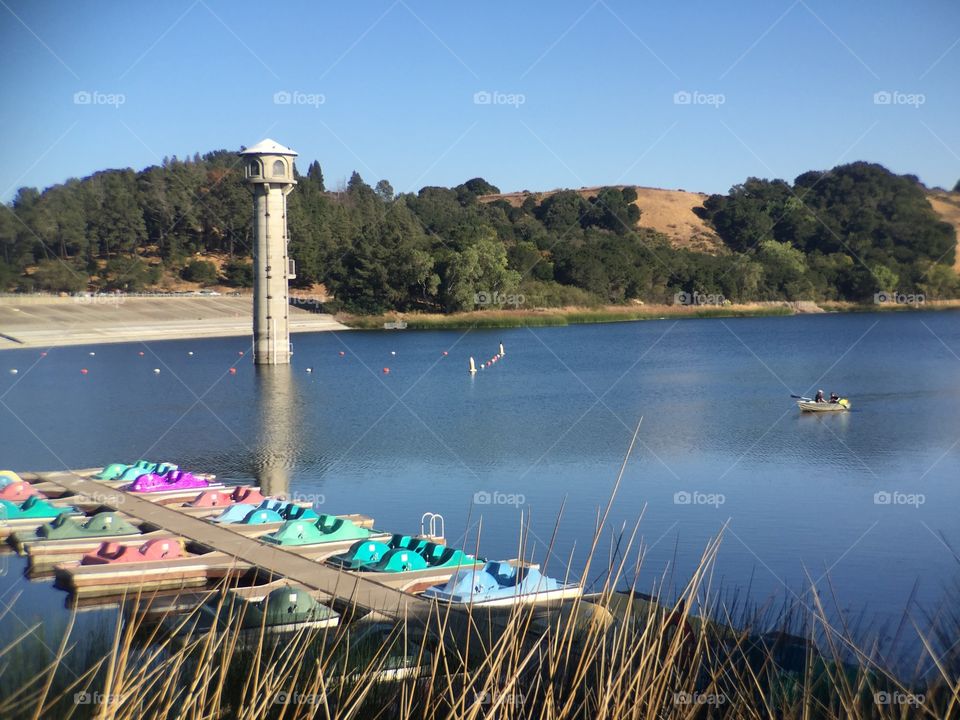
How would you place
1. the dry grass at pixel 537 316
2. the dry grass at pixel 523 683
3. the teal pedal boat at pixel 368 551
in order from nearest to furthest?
the dry grass at pixel 523 683 < the teal pedal boat at pixel 368 551 < the dry grass at pixel 537 316

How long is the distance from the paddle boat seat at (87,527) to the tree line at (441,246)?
4511cm

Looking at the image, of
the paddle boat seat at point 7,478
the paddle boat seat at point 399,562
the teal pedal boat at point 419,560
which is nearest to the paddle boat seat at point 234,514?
the teal pedal boat at point 419,560

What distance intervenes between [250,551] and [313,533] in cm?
95

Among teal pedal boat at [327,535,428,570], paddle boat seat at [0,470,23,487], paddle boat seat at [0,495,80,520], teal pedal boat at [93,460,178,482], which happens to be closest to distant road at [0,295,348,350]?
teal pedal boat at [93,460,178,482]

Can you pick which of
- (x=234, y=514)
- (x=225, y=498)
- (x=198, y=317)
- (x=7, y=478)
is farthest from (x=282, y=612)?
(x=198, y=317)

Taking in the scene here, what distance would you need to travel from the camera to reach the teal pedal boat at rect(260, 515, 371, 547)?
1449 centimetres

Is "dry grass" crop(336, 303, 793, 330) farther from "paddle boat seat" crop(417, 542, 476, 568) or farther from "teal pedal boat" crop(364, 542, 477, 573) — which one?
"teal pedal boat" crop(364, 542, 477, 573)

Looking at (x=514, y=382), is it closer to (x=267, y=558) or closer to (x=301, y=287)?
(x=267, y=558)

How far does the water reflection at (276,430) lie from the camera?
22.1 metres

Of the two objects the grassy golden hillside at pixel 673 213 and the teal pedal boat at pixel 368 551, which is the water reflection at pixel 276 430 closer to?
the teal pedal boat at pixel 368 551

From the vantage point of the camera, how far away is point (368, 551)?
44.2ft

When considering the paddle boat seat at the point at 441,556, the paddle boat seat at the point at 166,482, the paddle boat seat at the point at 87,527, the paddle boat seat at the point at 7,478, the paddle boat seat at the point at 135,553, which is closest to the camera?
the paddle boat seat at the point at 441,556

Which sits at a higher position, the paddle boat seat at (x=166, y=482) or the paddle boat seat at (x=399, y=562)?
the paddle boat seat at (x=399, y=562)

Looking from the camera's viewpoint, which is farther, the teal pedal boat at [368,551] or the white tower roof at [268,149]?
the white tower roof at [268,149]
